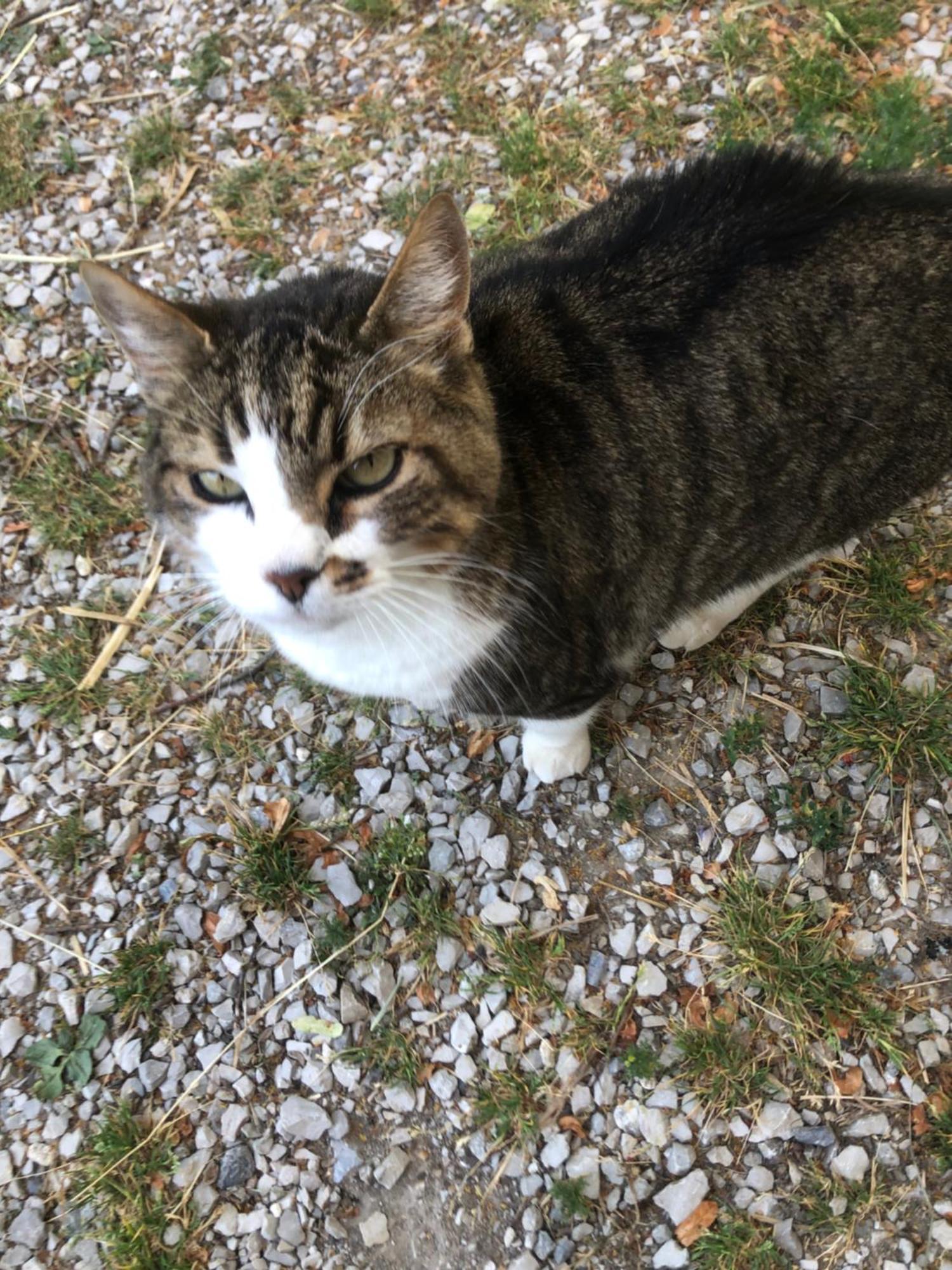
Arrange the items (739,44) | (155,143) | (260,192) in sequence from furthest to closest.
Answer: (155,143) → (260,192) → (739,44)

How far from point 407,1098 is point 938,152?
3.31 metres

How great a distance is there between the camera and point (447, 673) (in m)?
2.09

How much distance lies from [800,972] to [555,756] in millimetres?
806

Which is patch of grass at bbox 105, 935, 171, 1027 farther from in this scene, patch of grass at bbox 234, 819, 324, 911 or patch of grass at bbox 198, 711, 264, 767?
patch of grass at bbox 198, 711, 264, 767

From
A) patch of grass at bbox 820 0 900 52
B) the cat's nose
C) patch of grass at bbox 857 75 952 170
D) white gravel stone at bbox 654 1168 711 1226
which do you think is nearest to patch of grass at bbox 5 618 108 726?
the cat's nose

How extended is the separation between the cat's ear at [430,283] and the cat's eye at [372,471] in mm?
224

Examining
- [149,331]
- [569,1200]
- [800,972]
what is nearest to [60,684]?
[149,331]

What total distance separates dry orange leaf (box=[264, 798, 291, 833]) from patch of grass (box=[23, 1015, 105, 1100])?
67 cm

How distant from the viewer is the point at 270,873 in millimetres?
2596

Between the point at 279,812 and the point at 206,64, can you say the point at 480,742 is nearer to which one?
the point at 279,812

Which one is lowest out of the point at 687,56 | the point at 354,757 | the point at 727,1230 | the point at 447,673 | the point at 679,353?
the point at 727,1230

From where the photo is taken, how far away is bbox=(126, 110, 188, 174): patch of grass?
12.0ft

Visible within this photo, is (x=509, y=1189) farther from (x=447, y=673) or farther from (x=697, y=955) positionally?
(x=447, y=673)

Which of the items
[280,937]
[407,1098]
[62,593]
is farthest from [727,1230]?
[62,593]
